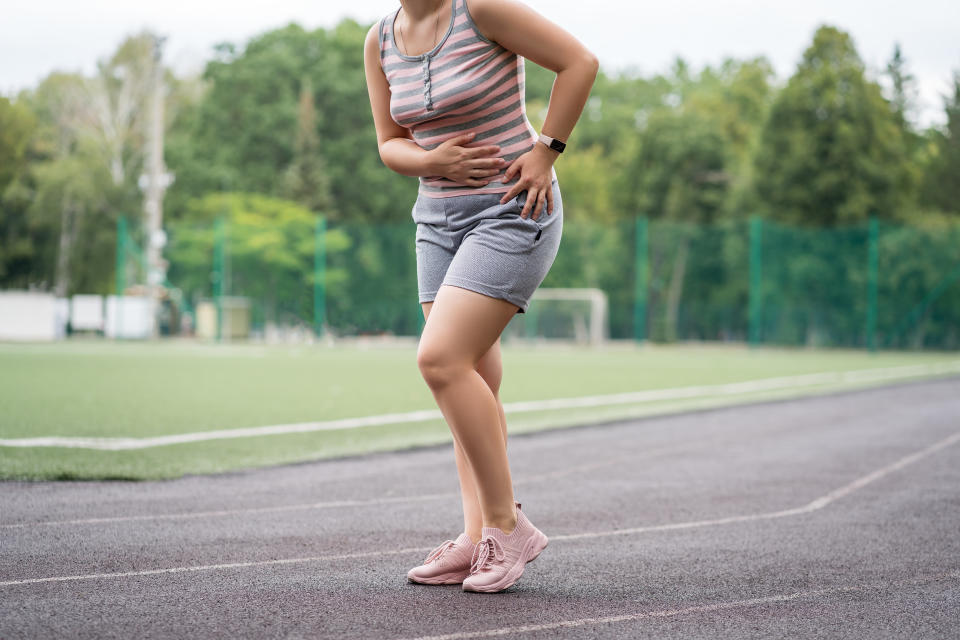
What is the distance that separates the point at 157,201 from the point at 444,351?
31.6 metres

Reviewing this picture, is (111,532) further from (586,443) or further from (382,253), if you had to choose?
(382,253)

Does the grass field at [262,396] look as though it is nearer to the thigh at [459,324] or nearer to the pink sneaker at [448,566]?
the pink sneaker at [448,566]

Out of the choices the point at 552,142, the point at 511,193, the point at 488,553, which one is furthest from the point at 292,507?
the point at 552,142

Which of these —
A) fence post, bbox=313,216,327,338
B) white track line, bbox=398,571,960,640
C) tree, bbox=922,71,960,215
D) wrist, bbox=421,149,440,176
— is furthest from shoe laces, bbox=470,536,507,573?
tree, bbox=922,71,960,215

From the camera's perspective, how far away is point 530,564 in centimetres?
366

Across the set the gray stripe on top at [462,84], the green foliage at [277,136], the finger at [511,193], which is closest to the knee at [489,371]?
the finger at [511,193]

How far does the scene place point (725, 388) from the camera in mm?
13836

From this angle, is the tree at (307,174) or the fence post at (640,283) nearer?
the fence post at (640,283)

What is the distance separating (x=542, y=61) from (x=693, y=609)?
1.52 m

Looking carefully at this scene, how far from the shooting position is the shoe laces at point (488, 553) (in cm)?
321

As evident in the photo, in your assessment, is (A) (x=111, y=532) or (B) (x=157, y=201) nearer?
(A) (x=111, y=532)

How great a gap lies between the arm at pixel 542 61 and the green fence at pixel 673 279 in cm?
2301

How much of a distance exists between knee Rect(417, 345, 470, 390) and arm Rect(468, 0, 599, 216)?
17.8 inches

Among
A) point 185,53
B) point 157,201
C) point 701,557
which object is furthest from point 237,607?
point 185,53
